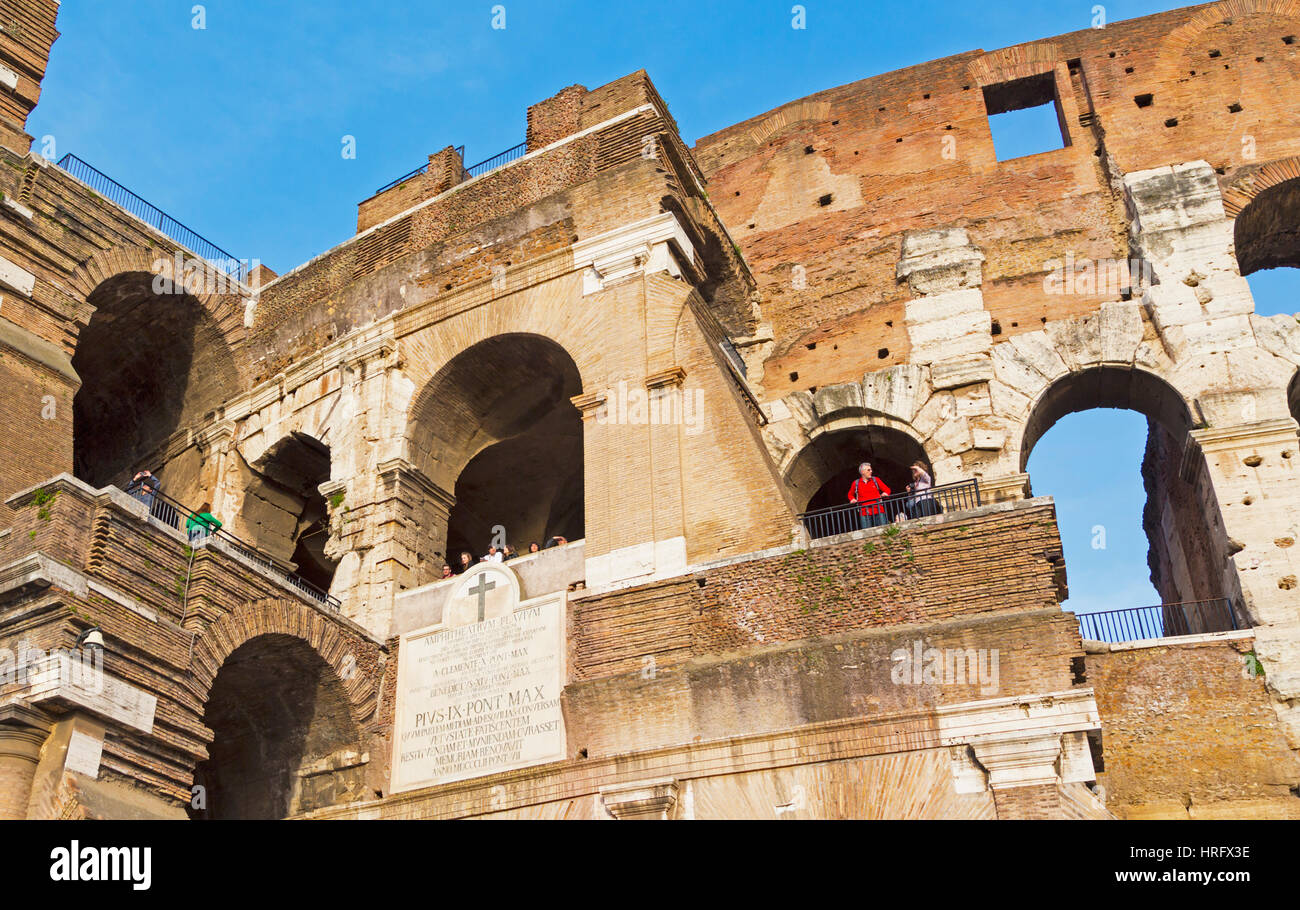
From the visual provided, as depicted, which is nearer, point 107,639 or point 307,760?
point 107,639

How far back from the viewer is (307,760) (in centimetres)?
1287

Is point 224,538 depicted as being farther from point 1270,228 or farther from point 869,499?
point 1270,228

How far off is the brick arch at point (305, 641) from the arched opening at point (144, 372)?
17.9 feet

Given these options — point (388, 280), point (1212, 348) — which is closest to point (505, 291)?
point (388, 280)

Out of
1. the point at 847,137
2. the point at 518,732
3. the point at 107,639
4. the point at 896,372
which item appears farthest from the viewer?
the point at 847,137

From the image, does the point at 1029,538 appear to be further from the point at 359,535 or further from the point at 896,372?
the point at 359,535

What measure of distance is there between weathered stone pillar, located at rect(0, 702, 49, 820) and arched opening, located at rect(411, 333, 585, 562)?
5.55 meters

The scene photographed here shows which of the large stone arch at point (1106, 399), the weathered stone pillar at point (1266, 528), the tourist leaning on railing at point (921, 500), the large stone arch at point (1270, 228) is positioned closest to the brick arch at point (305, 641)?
the tourist leaning on railing at point (921, 500)

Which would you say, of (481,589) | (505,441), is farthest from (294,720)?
(505,441)

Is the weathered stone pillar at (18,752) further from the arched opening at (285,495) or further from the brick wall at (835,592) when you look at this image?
the arched opening at (285,495)

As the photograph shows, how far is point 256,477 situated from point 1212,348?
1207 centimetres

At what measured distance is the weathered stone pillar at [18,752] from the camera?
9633mm

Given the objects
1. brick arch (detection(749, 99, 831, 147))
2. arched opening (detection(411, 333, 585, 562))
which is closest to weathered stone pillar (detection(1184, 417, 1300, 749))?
arched opening (detection(411, 333, 585, 562))

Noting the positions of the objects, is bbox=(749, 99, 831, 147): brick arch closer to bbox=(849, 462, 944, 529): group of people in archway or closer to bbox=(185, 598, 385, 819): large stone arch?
bbox=(849, 462, 944, 529): group of people in archway
